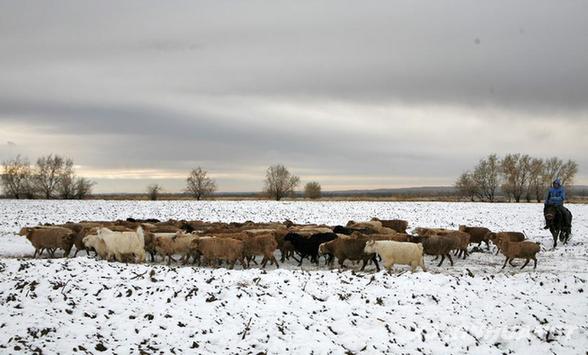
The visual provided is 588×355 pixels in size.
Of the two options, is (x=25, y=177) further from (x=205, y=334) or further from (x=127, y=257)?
(x=205, y=334)

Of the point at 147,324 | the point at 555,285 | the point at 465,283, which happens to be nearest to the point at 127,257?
the point at 147,324

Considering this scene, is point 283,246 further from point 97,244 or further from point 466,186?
point 466,186

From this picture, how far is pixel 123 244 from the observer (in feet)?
46.8

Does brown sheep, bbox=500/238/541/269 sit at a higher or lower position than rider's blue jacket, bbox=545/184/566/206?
lower

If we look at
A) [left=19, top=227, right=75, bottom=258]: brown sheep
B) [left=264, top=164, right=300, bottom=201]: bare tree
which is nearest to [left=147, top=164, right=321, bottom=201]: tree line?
[left=264, top=164, right=300, bottom=201]: bare tree

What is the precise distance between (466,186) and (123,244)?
69571 millimetres

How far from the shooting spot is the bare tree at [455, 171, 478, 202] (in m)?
72.6

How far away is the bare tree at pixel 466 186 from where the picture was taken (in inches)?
2857

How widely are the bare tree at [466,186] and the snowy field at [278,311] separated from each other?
2561 inches

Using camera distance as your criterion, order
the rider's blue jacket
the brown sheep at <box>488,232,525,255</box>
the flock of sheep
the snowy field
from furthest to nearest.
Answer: the rider's blue jacket
the brown sheep at <box>488,232,525,255</box>
the flock of sheep
the snowy field

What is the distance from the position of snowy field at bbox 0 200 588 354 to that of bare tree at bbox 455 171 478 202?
65.1 m

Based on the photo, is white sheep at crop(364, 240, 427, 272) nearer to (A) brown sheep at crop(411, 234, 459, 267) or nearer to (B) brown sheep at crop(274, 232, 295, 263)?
(A) brown sheep at crop(411, 234, 459, 267)

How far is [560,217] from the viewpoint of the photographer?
65.0ft

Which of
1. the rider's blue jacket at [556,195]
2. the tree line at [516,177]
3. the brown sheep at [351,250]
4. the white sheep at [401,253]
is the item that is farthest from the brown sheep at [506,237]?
the tree line at [516,177]
